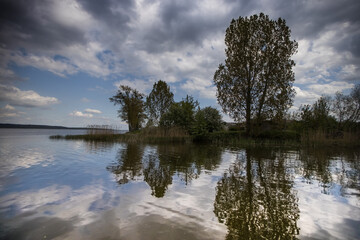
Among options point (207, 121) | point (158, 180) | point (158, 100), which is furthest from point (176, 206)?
point (158, 100)

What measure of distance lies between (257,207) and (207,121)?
23431 millimetres

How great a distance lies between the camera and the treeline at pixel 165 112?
27.1 metres

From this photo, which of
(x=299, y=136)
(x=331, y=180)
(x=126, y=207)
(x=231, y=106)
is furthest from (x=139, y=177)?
(x=299, y=136)

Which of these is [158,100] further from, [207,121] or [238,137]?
[238,137]

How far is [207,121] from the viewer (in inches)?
1064

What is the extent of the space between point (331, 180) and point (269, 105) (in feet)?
54.9

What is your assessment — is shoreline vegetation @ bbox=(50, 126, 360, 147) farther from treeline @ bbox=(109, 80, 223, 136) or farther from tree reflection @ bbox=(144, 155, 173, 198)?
tree reflection @ bbox=(144, 155, 173, 198)

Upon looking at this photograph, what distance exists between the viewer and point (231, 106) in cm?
2247

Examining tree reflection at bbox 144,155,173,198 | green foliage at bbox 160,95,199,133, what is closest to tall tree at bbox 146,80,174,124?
green foliage at bbox 160,95,199,133

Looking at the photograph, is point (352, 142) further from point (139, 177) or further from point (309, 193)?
point (139, 177)

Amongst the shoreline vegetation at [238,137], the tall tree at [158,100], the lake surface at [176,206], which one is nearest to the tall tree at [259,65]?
the shoreline vegetation at [238,137]

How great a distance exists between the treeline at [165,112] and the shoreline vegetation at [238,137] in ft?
7.06

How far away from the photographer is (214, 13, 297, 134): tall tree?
20938 millimetres

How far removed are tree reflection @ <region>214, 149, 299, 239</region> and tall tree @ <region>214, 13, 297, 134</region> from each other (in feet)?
56.7
